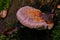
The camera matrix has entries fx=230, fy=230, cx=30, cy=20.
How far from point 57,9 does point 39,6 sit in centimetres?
33

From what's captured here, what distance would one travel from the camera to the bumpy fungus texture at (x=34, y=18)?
3.42 metres

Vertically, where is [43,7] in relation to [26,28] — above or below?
above

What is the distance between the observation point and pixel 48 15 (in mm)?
3625

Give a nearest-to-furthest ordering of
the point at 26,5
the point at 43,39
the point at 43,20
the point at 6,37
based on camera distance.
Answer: the point at 43,20 < the point at 43,39 < the point at 26,5 < the point at 6,37

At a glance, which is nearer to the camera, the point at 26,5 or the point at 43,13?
the point at 43,13

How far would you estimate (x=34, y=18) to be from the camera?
3568mm

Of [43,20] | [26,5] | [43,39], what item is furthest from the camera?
[26,5]

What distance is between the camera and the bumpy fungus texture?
342cm

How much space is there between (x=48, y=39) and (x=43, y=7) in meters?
0.57

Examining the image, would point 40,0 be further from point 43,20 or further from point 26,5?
point 43,20

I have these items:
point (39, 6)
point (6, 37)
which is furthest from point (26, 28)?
point (6, 37)

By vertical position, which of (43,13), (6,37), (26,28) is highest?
(43,13)

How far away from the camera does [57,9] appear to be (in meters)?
4.03

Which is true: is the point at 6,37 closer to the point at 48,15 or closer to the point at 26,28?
the point at 26,28
